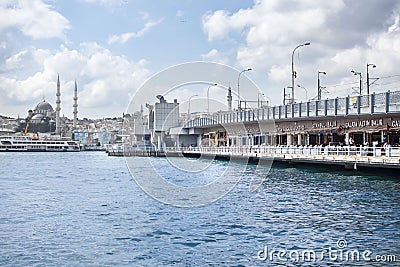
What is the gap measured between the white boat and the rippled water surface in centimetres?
14010

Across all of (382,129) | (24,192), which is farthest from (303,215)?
(382,129)

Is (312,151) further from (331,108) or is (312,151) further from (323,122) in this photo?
(323,122)

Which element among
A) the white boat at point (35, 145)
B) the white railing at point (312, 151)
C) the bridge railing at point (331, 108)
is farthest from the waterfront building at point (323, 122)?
the white boat at point (35, 145)

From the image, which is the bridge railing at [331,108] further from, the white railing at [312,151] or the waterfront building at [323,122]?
the white railing at [312,151]

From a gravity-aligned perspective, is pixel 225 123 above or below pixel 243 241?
above

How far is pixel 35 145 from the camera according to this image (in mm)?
165500

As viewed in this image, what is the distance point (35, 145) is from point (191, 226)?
156 metres

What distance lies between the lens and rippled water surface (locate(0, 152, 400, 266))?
1498cm

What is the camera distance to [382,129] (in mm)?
46875

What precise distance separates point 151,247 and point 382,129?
36.1 m

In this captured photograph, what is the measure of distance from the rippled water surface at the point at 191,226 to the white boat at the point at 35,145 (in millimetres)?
140095

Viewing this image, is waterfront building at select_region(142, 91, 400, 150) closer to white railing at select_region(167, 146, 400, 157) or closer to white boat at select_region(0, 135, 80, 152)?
white railing at select_region(167, 146, 400, 157)

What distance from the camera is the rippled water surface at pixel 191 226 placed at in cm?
1498

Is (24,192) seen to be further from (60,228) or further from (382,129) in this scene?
(382,129)
